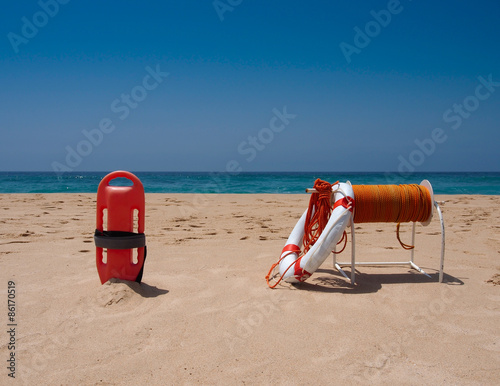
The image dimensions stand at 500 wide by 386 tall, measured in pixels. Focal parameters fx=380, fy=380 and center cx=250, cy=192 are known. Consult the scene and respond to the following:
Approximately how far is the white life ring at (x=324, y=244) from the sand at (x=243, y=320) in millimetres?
172

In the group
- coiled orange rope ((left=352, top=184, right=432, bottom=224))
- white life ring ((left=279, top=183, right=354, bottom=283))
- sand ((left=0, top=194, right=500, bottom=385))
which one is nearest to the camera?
sand ((left=0, top=194, right=500, bottom=385))

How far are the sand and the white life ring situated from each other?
6.8 inches

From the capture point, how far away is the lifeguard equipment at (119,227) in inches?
133

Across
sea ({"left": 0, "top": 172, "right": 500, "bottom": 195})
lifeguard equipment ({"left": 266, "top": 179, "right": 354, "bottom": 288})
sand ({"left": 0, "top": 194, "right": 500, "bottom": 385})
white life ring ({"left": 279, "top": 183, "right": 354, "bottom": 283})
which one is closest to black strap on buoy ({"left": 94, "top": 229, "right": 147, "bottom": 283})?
sand ({"left": 0, "top": 194, "right": 500, "bottom": 385})

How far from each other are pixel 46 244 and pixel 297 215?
17.0ft

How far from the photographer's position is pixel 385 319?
9.80ft

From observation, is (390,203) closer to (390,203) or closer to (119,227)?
(390,203)

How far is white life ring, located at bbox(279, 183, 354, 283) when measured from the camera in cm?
364

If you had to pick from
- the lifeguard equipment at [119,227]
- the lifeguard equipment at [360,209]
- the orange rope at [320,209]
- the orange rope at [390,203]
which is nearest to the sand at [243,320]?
the lifeguard equipment at [119,227]

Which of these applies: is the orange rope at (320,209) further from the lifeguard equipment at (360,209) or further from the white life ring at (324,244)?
the white life ring at (324,244)

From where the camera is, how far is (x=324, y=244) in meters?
3.64

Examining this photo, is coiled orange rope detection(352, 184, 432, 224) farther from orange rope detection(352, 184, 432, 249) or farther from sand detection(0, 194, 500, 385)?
sand detection(0, 194, 500, 385)

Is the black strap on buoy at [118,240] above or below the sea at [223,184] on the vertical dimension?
above

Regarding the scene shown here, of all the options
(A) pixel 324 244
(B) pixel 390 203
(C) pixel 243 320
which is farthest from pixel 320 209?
(C) pixel 243 320
